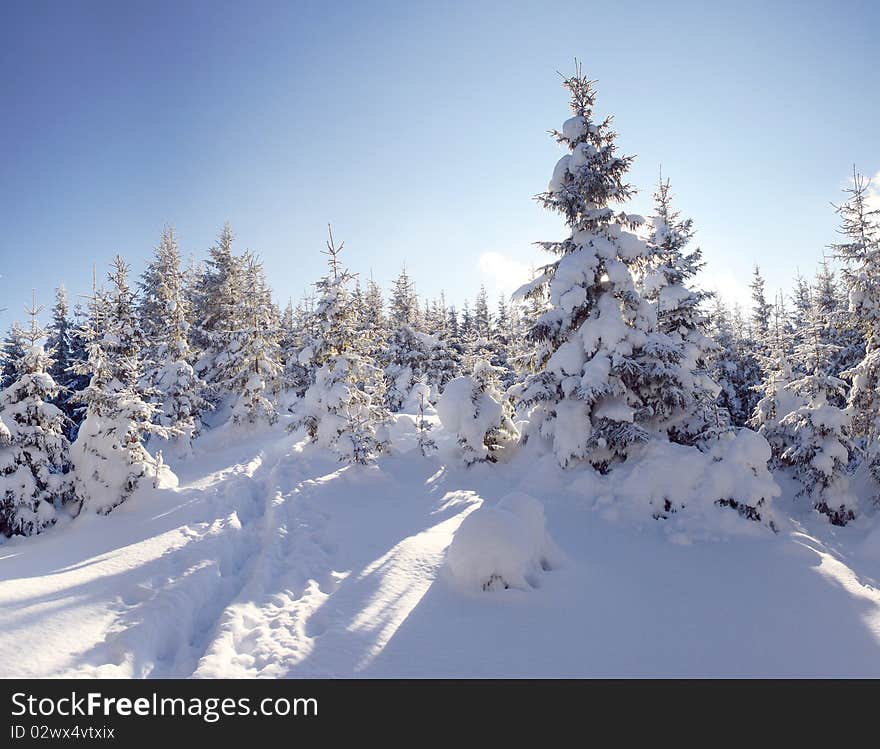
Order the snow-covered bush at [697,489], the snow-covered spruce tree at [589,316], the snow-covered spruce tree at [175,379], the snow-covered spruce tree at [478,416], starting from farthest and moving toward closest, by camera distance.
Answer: the snow-covered spruce tree at [175,379] < the snow-covered spruce tree at [478,416] < the snow-covered spruce tree at [589,316] < the snow-covered bush at [697,489]

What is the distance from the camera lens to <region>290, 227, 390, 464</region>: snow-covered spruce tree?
17.9 m

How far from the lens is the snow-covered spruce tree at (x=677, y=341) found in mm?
13102

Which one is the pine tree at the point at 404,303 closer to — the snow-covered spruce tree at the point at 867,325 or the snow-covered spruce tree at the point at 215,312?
the snow-covered spruce tree at the point at 215,312

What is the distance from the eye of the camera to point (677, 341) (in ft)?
56.4

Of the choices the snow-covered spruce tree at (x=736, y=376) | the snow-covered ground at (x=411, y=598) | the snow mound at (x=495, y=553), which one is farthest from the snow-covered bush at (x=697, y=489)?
the snow-covered spruce tree at (x=736, y=376)

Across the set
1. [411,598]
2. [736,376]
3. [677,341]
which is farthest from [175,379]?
[736,376]

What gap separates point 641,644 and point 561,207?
12.5m

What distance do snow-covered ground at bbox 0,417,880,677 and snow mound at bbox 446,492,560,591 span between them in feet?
0.36

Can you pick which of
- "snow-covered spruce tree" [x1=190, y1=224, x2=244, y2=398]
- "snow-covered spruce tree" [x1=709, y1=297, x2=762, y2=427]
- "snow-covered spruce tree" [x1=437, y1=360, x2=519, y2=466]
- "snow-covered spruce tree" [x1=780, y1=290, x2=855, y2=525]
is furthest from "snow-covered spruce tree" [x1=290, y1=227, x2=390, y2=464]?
"snow-covered spruce tree" [x1=709, y1=297, x2=762, y2=427]

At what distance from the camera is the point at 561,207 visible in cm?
1464

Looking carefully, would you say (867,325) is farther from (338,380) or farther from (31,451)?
(31,451)

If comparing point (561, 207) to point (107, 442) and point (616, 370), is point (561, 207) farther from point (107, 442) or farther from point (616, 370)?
point (107, 442)

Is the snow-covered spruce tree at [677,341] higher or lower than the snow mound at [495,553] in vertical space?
higher

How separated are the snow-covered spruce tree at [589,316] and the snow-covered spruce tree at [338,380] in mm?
6636
